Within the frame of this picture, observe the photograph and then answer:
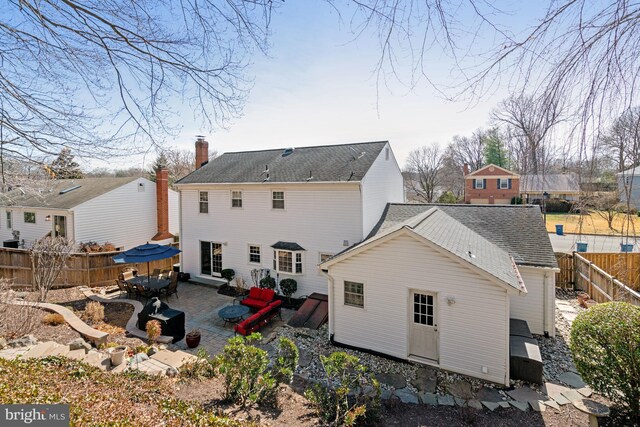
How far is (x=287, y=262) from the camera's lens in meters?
14.5

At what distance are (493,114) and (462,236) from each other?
27.8 ft

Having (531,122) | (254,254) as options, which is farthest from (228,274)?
(531,122)

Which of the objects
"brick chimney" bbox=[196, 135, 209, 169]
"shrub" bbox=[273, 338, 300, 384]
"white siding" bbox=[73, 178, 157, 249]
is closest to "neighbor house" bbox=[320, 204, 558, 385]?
"shrub" bbox=[273, 338, 300, 384]

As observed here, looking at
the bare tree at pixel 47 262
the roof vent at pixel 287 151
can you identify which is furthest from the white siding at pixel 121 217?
the roof vent at pixel 287 151

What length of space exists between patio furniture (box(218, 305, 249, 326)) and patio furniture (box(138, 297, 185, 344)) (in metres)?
1.41

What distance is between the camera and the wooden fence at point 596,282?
11.0 meters

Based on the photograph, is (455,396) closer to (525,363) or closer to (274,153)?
(525,363)

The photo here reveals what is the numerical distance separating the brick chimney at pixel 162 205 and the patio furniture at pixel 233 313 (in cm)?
1396

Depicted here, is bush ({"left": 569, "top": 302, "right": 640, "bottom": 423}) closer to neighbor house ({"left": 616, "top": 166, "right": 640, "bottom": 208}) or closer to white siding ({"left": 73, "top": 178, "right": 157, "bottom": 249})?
neighbor house ({"left": 616, "top": 166, "right": 640, "bottom": 208})

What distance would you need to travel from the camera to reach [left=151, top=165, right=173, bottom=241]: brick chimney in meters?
22.7

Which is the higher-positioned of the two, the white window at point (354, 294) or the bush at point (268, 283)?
the white window at point (354, 294)

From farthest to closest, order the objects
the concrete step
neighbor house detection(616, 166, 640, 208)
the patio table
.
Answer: the patio table < the concrete step < neighbor house detection(616, 166, 640, 208)

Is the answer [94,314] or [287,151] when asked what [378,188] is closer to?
[287,151]

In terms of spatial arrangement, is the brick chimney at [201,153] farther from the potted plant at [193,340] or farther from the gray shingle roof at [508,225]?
the potted plant at [193,340]
